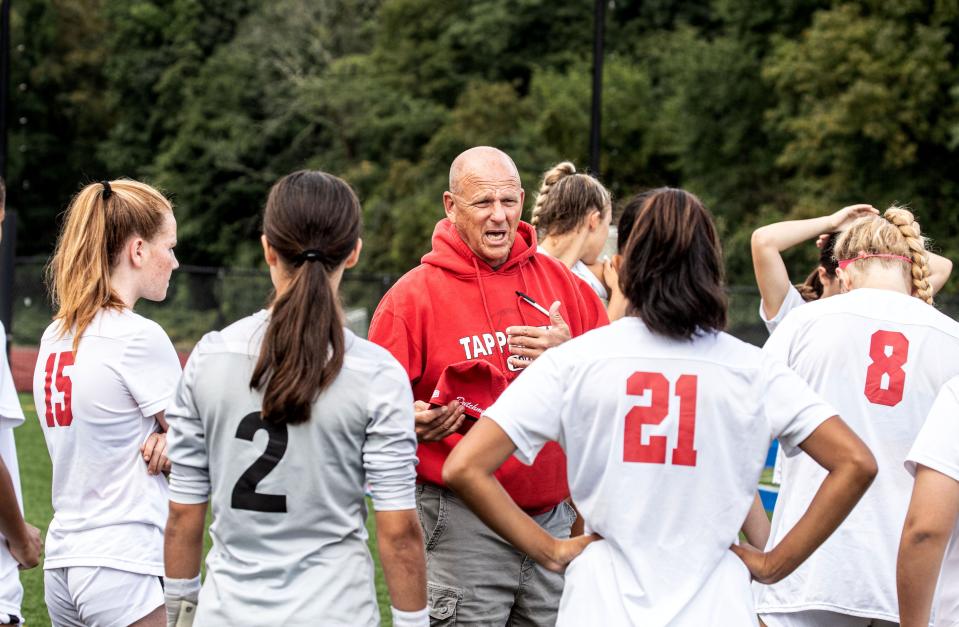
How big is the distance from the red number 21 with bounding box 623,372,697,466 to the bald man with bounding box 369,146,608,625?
1.07m

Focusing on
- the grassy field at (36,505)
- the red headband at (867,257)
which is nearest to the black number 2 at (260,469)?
the red headband at (867,257)

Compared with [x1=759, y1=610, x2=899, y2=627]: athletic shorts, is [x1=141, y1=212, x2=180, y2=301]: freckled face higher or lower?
higher

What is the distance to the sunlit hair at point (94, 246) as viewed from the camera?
386 centimetres

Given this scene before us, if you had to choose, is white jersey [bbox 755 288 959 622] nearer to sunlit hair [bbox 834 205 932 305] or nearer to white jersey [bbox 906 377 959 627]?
sunlit hair [bbox 834 205 932 305]

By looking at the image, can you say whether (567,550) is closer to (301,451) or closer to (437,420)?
(301,451)

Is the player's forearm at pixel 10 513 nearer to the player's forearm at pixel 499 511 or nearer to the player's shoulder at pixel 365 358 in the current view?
the player's shoulder at pixel 365 358

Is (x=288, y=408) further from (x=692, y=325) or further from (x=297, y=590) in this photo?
(x=692, y=325)

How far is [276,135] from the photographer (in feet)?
136

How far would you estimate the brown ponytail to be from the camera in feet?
9.70

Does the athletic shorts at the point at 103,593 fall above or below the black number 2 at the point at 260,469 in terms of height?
below

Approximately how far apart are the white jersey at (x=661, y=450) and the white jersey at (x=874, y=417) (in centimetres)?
105

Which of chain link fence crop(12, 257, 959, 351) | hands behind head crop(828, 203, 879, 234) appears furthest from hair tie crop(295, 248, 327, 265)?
chain link fence crop(12, 257, 959, 351)

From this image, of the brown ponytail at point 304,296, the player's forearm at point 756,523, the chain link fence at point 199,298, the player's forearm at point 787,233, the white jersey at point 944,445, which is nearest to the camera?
the brown ponytail at point 304,296

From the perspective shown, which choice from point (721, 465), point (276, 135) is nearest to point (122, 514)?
point (721, 465)
